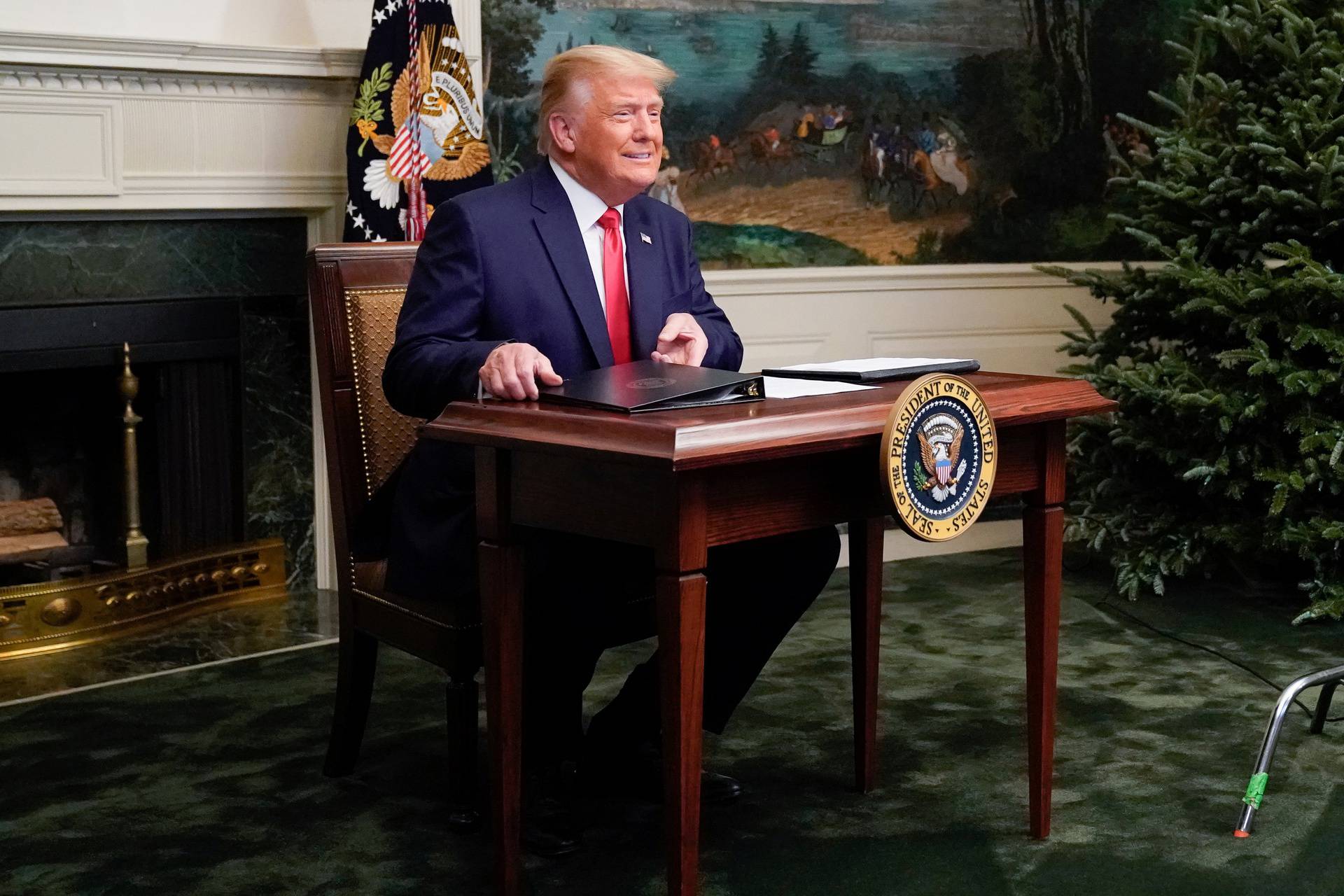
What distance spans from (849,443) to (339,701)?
1.61 meters

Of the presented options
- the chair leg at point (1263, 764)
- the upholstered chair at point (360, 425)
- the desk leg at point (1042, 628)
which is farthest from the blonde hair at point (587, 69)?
the chair leg at point (1263, 764)

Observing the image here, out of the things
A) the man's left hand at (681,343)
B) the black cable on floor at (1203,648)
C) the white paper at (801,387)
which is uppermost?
the man's left hand at (681,343)

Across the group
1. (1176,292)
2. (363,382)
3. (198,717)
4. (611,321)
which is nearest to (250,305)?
(198,717)

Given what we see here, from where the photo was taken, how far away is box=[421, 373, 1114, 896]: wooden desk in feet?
7.85

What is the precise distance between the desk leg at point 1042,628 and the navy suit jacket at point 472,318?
869mm

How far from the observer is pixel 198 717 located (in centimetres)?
414

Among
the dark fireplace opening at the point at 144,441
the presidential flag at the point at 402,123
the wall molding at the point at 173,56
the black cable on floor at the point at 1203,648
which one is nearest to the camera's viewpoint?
the black cable on floor at the point at 1203,648

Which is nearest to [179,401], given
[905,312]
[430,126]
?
[430,126]

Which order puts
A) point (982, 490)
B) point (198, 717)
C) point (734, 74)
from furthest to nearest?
point (734, 74) → point (198, 717) → point (982, 490)

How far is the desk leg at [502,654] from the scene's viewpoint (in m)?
2.69

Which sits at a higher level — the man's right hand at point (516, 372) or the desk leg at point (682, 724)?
the man's right hand at point (516, 372)

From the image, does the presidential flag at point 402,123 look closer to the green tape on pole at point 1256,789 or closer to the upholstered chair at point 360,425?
the upholstered chair at point 360,425

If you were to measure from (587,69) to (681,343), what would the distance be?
22.5 inches

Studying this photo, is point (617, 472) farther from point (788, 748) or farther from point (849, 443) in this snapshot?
point (788, 748)
